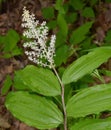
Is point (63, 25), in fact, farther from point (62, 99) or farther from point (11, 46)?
point (62, 99)

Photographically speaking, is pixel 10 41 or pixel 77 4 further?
pixel 77 4

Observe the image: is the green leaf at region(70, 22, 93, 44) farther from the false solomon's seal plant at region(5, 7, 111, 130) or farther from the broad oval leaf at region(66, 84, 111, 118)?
the broad oval leaf at region(66, 84, 111, 118)

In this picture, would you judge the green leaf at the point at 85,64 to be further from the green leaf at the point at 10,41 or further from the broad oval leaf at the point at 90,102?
the green leaf at the point at 10,41

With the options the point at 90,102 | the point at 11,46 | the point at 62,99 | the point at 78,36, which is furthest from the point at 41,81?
the point at 11,46

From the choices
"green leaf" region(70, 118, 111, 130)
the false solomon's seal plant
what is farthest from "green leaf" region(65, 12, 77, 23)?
"green leaf" region(70, 118, 111, 130)

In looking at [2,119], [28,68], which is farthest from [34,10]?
[28,68]
